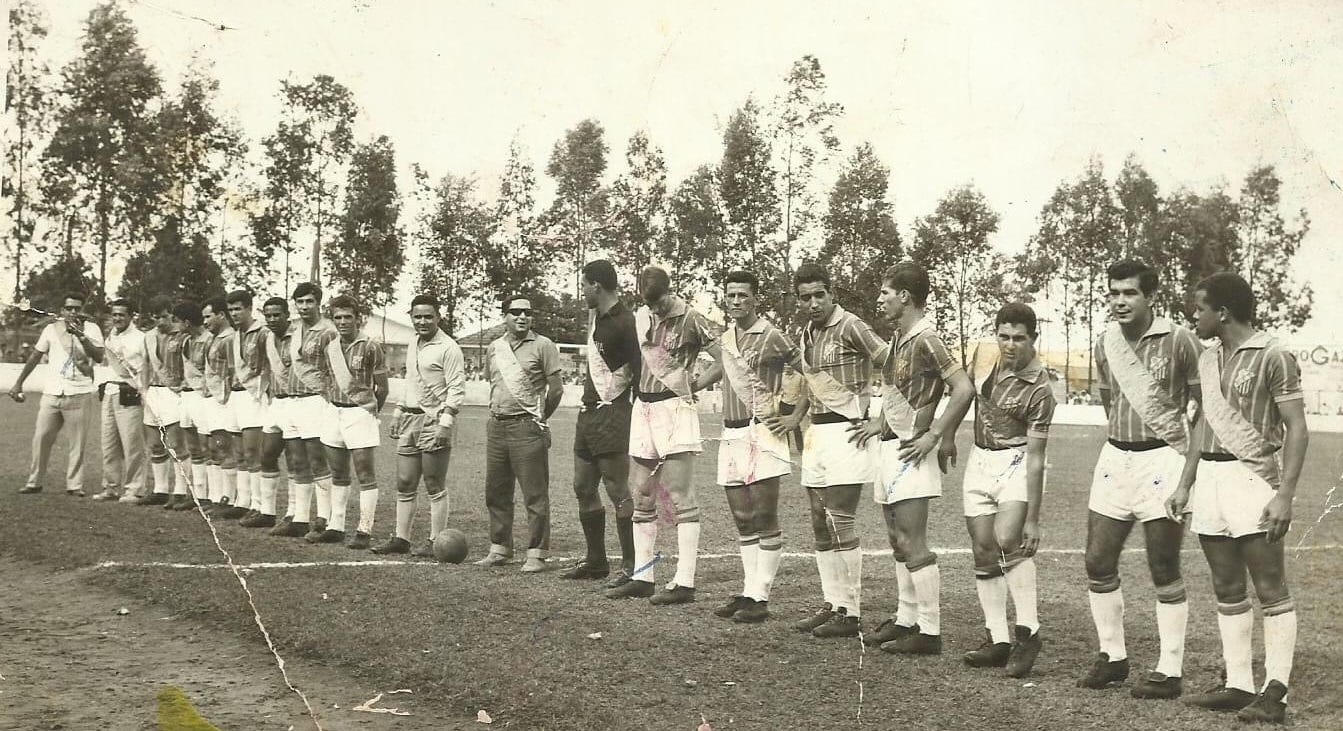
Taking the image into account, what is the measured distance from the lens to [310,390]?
31.7 ft

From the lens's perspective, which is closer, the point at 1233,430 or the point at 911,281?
the point at 1233,430

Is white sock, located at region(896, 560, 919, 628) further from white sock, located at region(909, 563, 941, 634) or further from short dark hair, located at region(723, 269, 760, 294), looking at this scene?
short dark hair, located at region(723, 269, 760, 294)

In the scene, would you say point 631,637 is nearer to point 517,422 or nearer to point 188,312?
point 517,422

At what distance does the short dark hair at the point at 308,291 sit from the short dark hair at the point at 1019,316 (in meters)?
6.38

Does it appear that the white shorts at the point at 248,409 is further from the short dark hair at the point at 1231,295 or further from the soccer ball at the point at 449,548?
the short dark hair at the point at 1231,295

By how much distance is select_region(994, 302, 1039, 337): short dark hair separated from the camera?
19.0 feet

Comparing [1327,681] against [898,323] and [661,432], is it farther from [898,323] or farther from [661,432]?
[661,432]

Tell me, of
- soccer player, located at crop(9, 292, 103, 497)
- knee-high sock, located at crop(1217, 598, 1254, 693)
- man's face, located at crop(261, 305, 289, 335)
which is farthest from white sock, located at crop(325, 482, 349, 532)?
knee-high sock, located at crop(1217, 598, 1254, 693)

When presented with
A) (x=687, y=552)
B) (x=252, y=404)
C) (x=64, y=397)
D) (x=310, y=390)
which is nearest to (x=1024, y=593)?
(x=687, y=552)

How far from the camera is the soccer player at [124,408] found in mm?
11453

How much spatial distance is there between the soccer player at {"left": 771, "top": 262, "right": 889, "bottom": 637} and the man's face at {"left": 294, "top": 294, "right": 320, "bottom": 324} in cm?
504

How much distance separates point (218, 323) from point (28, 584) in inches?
159

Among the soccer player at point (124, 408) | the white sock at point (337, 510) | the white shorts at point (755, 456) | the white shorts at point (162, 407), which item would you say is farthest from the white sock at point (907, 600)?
the soccer player at point (124, 408)

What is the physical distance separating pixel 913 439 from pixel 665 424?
1981 mm
